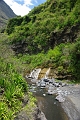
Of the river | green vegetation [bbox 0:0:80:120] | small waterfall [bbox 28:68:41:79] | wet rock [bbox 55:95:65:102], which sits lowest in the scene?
the river

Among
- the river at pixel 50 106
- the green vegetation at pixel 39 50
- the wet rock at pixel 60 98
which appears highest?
the green vegetation at pixel 39 50

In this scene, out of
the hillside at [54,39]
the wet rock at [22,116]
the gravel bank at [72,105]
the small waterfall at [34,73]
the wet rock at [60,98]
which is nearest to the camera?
the wet rock at [22,116]

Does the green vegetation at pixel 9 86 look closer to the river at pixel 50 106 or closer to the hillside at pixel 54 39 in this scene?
the river at pixel 50 106

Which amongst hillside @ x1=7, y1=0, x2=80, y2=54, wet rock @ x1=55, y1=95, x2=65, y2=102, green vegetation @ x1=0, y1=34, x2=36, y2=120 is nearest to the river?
wet rock @ x1=55, y1=95, x2=65, y2=102

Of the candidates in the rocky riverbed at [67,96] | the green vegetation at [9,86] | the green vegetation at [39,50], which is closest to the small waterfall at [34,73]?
the green vegetation at [39,50]

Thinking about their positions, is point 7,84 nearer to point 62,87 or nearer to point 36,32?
point 62,87

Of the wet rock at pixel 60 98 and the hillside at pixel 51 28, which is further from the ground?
the hillside at pixel 51 28

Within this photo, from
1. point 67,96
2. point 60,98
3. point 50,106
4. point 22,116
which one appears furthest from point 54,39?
point 22,116

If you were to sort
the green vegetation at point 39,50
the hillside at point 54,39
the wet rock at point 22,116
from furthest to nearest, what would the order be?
1. the hillside at point 54,39
2. the green vegetation at point 39,50
3. the wet rock at point 22,116

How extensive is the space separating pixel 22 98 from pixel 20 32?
6756cm

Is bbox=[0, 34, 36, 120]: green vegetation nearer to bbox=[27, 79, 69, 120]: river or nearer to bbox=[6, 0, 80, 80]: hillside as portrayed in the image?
bbox=[27, 79, 69, 120]: river

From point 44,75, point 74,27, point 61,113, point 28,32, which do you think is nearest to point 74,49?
point 44,75

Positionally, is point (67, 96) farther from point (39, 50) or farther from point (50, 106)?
point (39, 50)

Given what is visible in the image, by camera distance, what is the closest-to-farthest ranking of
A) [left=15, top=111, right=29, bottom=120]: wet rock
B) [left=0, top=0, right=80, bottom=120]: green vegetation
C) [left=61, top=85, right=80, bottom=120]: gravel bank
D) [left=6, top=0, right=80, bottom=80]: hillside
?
[left=15, top=111, right=29, bottom=120]: wet rock
[left=0, top=0, right=80, bottom=120]: green vegetation
[left=61, top=85, right=80, bottom=120]: gravel bank
[left=6, top=0, right=80, bottom=80]: hillside
